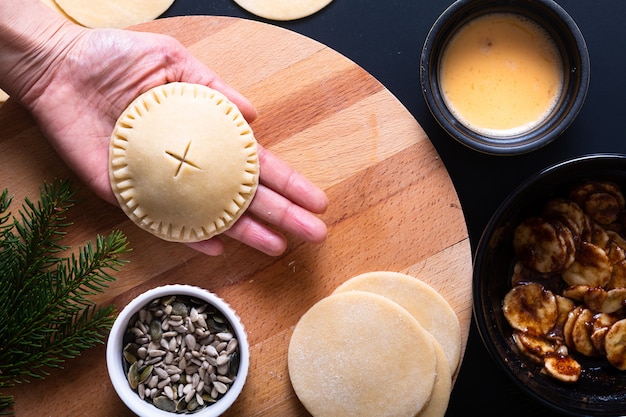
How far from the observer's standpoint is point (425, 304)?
1968mm

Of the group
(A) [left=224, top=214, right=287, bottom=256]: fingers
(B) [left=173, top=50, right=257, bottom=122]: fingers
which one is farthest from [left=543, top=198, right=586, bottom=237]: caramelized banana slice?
(B) [left=173, top=50, right=257, bottom=122]: fingers

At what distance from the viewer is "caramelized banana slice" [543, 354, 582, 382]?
193 cm

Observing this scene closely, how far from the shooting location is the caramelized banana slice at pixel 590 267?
6.44 feet

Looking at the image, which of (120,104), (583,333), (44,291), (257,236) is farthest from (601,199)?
(44,291)

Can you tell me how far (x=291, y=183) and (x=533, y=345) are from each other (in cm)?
91

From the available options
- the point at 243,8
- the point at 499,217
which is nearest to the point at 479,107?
the point at 499,217

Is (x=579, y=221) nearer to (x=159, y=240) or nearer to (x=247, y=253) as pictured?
(x=247, y=253)

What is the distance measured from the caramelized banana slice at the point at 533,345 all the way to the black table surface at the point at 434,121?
0.71ft

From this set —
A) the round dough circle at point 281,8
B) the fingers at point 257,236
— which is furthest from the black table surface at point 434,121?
the fingers at point 257,236

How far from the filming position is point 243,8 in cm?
215

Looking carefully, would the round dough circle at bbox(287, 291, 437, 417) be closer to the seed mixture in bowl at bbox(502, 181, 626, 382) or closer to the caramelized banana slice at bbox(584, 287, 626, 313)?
the seed mixture in bowl at bbox(502, 181, 626, 382)

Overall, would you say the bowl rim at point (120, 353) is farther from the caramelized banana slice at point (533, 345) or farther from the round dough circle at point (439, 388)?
the caramelized banana slice at point (533, 345)

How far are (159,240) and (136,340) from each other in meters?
0.32

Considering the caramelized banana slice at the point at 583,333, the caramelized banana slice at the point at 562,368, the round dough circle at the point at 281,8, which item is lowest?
the caramelized banana slice at the point at 562,368
